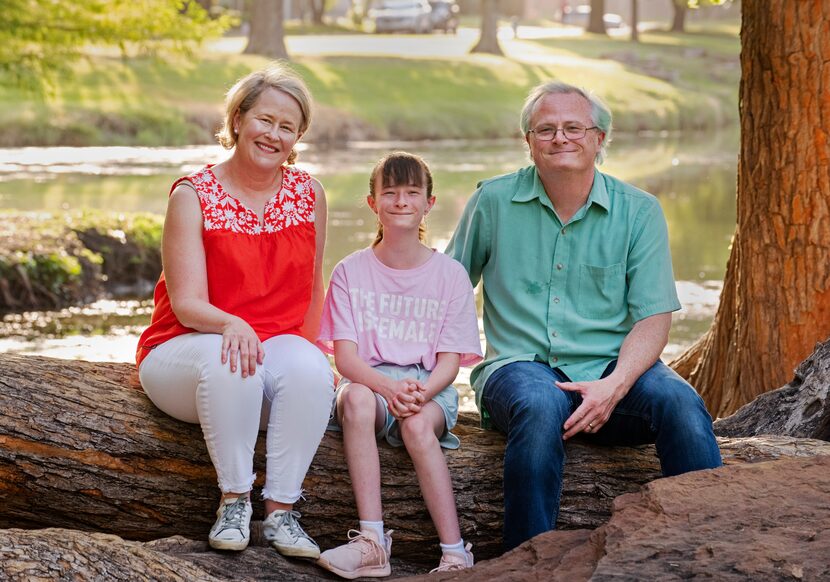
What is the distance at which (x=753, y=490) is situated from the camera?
3018 mm

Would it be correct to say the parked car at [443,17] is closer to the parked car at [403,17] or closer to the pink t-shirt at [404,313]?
the parked car at [403,17]

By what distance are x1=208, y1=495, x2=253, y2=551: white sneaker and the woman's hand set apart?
355 mm

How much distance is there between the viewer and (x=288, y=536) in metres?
3.35

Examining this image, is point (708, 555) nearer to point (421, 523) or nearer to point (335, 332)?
point (421, 523)

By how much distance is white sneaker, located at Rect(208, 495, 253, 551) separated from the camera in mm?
3301

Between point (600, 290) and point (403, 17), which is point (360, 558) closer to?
point (600, 290)

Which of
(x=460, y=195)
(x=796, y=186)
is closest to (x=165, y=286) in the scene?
(x=796, y=186)

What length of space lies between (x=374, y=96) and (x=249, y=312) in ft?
69.7

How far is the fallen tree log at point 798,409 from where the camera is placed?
13.7 ft

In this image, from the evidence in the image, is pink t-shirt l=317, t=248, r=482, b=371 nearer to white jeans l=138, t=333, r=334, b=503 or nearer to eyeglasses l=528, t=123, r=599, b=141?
white jeans l=138, t=333, r=334, b=503

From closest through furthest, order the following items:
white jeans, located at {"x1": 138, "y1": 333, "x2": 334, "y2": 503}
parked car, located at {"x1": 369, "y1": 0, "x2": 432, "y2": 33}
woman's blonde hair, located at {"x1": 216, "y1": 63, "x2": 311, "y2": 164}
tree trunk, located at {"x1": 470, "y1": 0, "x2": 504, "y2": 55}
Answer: white jeans, located at {"x1": 138, "y1": 333, "x2": 334, "y2": 503}
woman's blonde hair, located at {"x1": 216, "y1": 63, "x2": 311, "y2": 164}
tree trunk, located at {"x1": 470, "y1": 0, "x2": 504, "y2": 55}
parked car, located at {"x1": 369, "y1": 0, "x2": 432, "y2": 33}

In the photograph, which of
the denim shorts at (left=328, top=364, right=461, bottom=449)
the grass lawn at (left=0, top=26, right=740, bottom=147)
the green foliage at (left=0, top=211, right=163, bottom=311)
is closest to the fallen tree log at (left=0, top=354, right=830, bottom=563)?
the denim shorts at (left=328, top=364, right=461, bottom=449)

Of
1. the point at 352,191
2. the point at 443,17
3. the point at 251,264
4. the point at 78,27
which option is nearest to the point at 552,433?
the point at 251,264

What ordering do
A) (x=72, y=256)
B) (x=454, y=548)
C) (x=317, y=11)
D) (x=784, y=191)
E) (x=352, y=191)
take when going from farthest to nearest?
(x=317, y=11) < (x=352, y=191) < (x=72, y=256) < (x=784, y=191) < (x=454, y=548)
